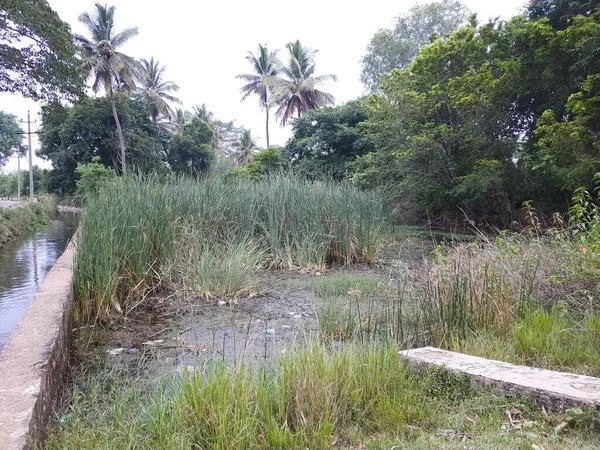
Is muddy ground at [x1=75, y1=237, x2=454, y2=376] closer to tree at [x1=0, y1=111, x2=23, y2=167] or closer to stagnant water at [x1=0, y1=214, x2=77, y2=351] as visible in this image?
stagnant water at [x1=0, y1=214, x2=77, y2=351]

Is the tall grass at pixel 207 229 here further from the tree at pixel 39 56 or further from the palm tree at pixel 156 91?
the palm tree at pixel 156 91

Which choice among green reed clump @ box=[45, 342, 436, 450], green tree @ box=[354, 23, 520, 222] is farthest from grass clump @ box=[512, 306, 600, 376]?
green tree @ box=[354, 23, 520, 222]

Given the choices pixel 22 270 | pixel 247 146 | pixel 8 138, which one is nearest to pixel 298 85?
pixel 247 146

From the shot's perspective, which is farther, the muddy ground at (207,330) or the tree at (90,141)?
the tree at (90,141)

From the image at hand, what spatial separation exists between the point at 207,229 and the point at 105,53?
21963mm

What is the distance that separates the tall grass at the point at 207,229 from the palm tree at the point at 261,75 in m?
21.4

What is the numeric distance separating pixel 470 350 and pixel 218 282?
274 cm

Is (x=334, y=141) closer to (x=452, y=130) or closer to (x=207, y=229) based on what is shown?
(x=452, y=130)

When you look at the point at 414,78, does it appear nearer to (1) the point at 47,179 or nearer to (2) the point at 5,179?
(1) the point at 47,179

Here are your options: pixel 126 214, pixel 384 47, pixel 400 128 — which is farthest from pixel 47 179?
pixel 126 214

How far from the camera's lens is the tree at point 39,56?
1132 centimetres

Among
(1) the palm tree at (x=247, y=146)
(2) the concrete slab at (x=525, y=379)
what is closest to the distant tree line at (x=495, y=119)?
(2) the concrete slab at (x=525, y=379)

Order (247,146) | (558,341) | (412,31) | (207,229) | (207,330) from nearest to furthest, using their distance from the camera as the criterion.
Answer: (558,341), (207,330), (207,229), (412,31), (247,146)

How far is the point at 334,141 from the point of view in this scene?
57.5 feet
